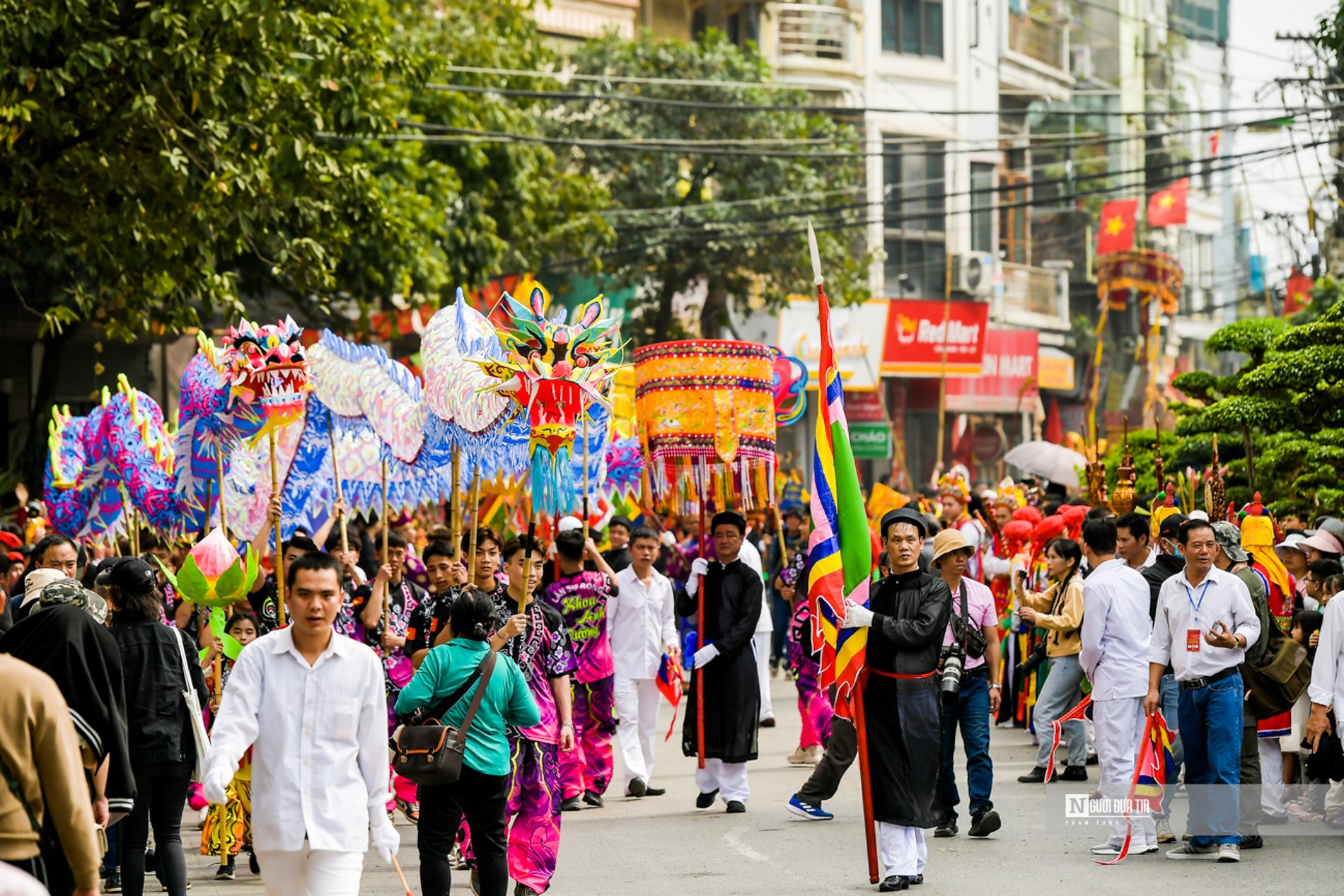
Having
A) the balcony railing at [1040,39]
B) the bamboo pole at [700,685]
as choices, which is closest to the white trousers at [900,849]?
the bamboo pole at [700,685]

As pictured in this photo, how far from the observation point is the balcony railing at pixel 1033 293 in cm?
4281

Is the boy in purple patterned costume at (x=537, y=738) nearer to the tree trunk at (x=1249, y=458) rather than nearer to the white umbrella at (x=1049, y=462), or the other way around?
the tree trunk at (x=1249, y=458)

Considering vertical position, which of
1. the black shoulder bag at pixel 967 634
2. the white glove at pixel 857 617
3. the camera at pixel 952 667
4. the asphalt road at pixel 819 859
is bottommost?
the asphalt road at pixel 819 859

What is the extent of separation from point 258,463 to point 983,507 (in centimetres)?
685

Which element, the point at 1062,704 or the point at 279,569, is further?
the point at 1062,704

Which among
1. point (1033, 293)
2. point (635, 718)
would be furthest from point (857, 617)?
point (1033, 293)

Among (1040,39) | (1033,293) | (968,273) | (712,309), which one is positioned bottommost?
(712,309)

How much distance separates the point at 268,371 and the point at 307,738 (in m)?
4.69

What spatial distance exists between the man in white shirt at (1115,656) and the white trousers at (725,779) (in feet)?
8.07

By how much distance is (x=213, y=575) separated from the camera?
926 cm

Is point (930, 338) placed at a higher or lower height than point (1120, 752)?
higher

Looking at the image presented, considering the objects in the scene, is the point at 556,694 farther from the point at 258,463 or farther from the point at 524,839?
the point at 258,463

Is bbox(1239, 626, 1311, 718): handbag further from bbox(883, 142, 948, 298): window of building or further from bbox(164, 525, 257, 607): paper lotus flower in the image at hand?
bbox(883, 142, 948, 298): window of building

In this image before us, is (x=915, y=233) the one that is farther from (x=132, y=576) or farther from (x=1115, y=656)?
(x=132, y=576)
